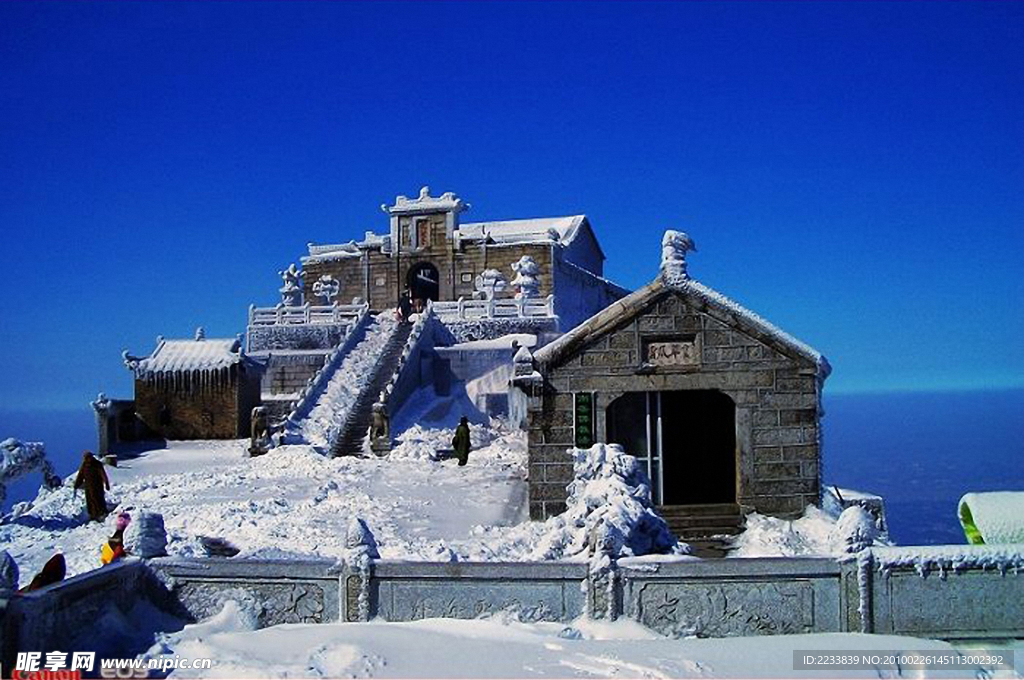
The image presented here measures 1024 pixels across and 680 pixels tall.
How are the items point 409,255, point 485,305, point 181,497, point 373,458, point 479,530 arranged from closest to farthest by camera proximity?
point 479,530 → point 181,497 → point 373,458 → point 485,305 → point 409,255

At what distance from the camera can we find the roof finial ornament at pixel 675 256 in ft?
50.0

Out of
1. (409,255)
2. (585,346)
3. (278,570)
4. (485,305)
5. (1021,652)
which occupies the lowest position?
(1021,652)

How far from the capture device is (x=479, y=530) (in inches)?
595

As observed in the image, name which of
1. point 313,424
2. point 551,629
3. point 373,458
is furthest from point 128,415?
point 551,629

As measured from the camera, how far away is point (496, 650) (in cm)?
847

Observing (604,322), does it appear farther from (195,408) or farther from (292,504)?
(195,408)

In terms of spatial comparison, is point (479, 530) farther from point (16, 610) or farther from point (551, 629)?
point (16, 610)

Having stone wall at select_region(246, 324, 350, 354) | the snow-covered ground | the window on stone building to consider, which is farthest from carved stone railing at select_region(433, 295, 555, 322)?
the snow-covered ground

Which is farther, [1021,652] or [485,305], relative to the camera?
[485,305]

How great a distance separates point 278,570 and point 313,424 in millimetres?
16692

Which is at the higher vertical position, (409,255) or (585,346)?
(409,255)

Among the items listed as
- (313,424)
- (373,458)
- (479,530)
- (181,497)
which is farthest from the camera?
(313,424)

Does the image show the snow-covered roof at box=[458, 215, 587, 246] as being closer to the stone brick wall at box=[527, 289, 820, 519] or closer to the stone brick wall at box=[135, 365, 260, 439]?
the stone brick wall at box=[135, 365, 260, 439]

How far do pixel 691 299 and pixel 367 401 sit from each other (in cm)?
1441
